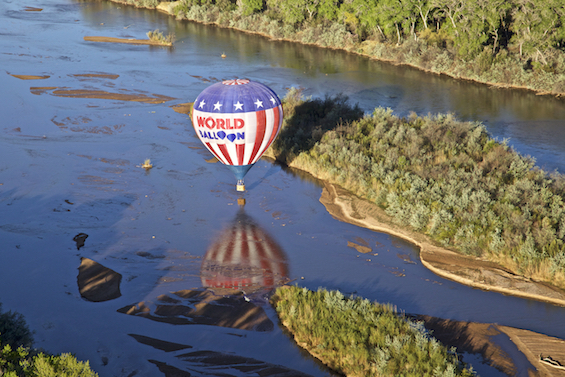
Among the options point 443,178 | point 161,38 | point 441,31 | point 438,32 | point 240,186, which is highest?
point 441,31

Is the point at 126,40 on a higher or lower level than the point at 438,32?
lower

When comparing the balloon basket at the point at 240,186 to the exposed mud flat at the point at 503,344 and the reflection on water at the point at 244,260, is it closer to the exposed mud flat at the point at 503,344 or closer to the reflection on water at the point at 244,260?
the reflection on water at the point at 244,260

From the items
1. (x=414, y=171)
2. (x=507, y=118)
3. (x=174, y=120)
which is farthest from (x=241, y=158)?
(x=507, y=118)

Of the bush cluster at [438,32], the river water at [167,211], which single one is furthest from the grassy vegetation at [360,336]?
the bush cluster at [438,32]

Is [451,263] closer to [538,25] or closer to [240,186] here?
[240,186]

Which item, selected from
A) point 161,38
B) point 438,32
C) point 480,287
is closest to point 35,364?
point 480,287

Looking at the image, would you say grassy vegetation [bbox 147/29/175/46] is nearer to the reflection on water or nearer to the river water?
A: the river water

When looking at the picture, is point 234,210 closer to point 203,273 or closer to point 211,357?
point 203,273
